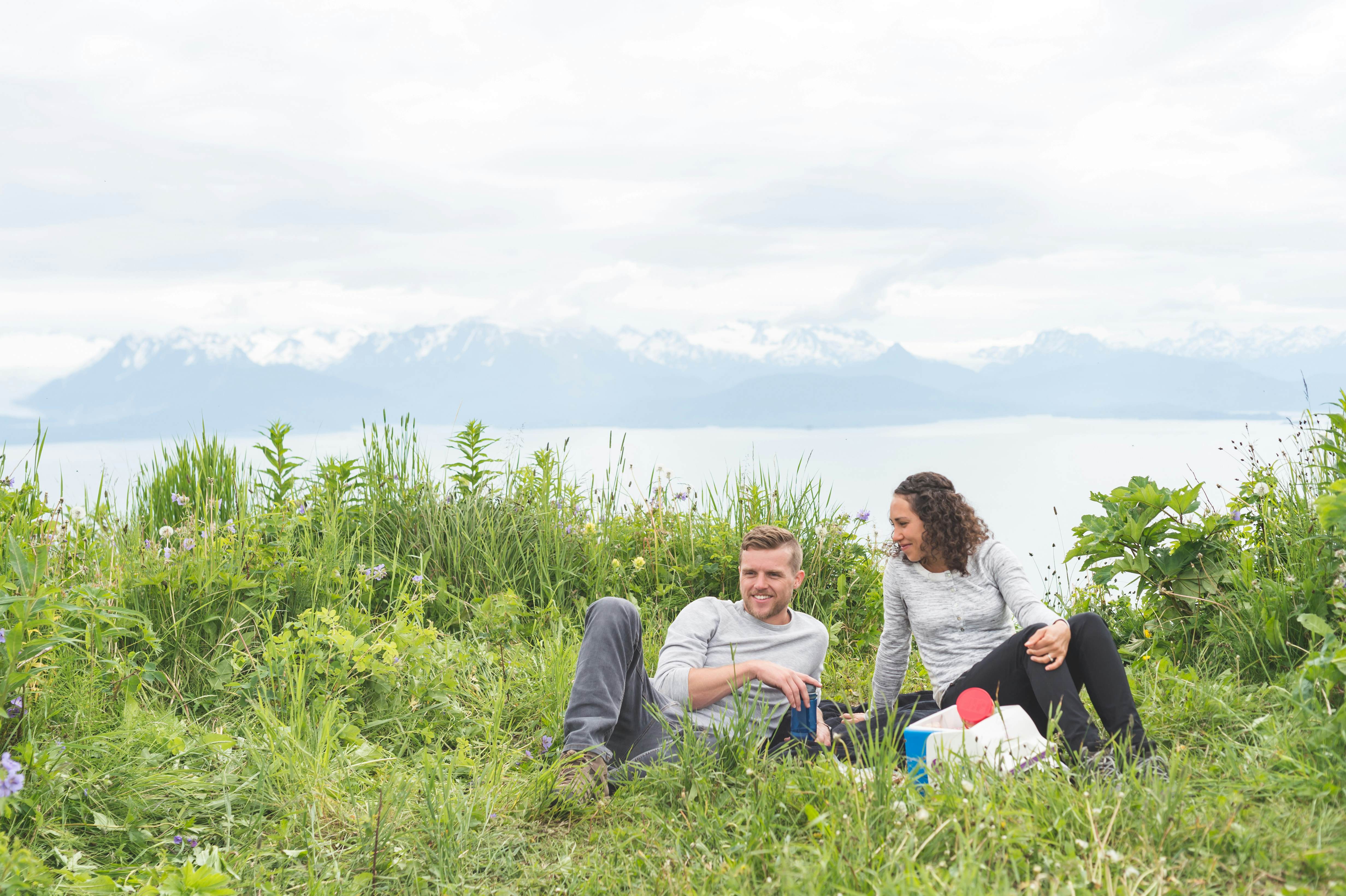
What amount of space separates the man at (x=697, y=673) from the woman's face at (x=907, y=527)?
0.45 meters

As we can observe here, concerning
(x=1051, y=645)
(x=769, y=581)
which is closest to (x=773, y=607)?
(x=769, y=581)

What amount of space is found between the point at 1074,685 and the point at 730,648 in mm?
1308

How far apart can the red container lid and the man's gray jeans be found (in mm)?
998

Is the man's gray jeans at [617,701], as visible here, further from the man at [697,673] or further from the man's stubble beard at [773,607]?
the man's stubble beard at [773,607]

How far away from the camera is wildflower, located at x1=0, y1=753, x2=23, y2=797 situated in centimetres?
255

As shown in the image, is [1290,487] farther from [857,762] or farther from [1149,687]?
[857,762]

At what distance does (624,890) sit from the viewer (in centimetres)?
277

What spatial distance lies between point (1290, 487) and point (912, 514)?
234 centimetres

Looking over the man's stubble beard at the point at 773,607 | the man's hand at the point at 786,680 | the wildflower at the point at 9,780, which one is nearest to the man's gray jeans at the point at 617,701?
the man's hand at the point at 786,680

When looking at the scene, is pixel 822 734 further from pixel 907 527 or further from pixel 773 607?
pixel 907 527

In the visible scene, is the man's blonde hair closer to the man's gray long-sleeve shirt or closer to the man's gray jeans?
the man's gray long-sleeve shirt

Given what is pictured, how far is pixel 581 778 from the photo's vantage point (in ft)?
10.8

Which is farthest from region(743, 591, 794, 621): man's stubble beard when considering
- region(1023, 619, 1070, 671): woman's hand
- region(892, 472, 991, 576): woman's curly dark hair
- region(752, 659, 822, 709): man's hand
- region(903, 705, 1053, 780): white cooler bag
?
region(1023, 619, 1070, 671): woman's hand

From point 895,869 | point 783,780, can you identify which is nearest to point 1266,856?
point 895,869
